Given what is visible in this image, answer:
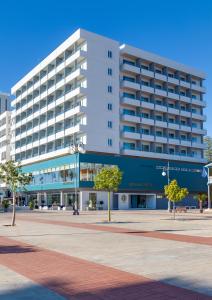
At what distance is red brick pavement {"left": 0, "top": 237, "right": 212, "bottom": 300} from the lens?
7980 mm

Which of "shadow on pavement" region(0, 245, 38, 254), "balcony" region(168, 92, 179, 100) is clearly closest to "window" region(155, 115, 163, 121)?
"balcony" region(168, 92, 179, 100)

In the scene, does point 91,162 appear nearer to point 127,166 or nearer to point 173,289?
point 127,166

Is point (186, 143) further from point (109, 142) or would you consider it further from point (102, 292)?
point (102, 292)

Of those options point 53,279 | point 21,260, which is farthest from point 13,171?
point 53,279

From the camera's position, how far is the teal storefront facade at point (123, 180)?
73.6 metres

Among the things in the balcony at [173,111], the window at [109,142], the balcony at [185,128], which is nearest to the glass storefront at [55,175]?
the window at [109,142]

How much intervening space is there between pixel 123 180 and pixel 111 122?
37.6ft

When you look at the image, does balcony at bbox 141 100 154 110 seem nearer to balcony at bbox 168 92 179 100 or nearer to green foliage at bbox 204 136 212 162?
balcony at bbox 168 92 179 100

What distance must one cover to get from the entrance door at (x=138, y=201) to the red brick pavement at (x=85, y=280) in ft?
225

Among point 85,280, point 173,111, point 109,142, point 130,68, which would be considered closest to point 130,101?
point 130,68

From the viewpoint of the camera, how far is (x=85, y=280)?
31.0ft

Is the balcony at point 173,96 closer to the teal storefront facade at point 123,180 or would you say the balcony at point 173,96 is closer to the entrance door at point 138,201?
the teal storefront facade at point 123,180

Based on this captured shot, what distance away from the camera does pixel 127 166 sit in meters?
78.6

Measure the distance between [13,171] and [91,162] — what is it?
44602mm
